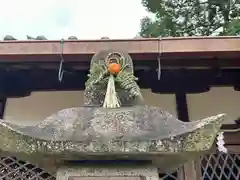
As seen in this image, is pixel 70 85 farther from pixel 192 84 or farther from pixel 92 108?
pixel 92 108

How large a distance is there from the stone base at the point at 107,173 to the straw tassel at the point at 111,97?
363 mm

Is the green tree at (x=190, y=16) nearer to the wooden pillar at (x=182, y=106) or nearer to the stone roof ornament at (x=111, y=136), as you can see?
the wooden pillar at (x=182, y=106)

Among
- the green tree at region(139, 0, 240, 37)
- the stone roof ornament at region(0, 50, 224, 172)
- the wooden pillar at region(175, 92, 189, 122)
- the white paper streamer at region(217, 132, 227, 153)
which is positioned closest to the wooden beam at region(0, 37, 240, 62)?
the wooden pillar at region(175, 92, 189, 122)

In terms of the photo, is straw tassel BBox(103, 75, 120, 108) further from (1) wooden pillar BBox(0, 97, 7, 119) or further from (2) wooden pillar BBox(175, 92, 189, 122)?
(1) wooden pillar BBox(0, 97, 7, 119)

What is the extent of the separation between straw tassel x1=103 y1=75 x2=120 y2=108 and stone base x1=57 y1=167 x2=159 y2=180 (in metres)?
0.36

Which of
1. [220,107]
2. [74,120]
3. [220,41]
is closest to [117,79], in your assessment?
[74,120]

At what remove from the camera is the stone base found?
221 centimetres

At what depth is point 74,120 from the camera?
2.20 meters

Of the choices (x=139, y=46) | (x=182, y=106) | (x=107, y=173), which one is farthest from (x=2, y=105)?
(x=107, y=173)

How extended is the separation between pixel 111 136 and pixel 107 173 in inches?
11.2

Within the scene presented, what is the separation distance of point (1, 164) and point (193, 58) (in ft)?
7.62

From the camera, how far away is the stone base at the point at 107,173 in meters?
2.21

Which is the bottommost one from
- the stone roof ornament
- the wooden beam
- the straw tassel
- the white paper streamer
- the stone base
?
the stone base

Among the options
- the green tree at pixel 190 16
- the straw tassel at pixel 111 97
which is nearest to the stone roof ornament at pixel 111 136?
the straw tassel at pixel 111 97
